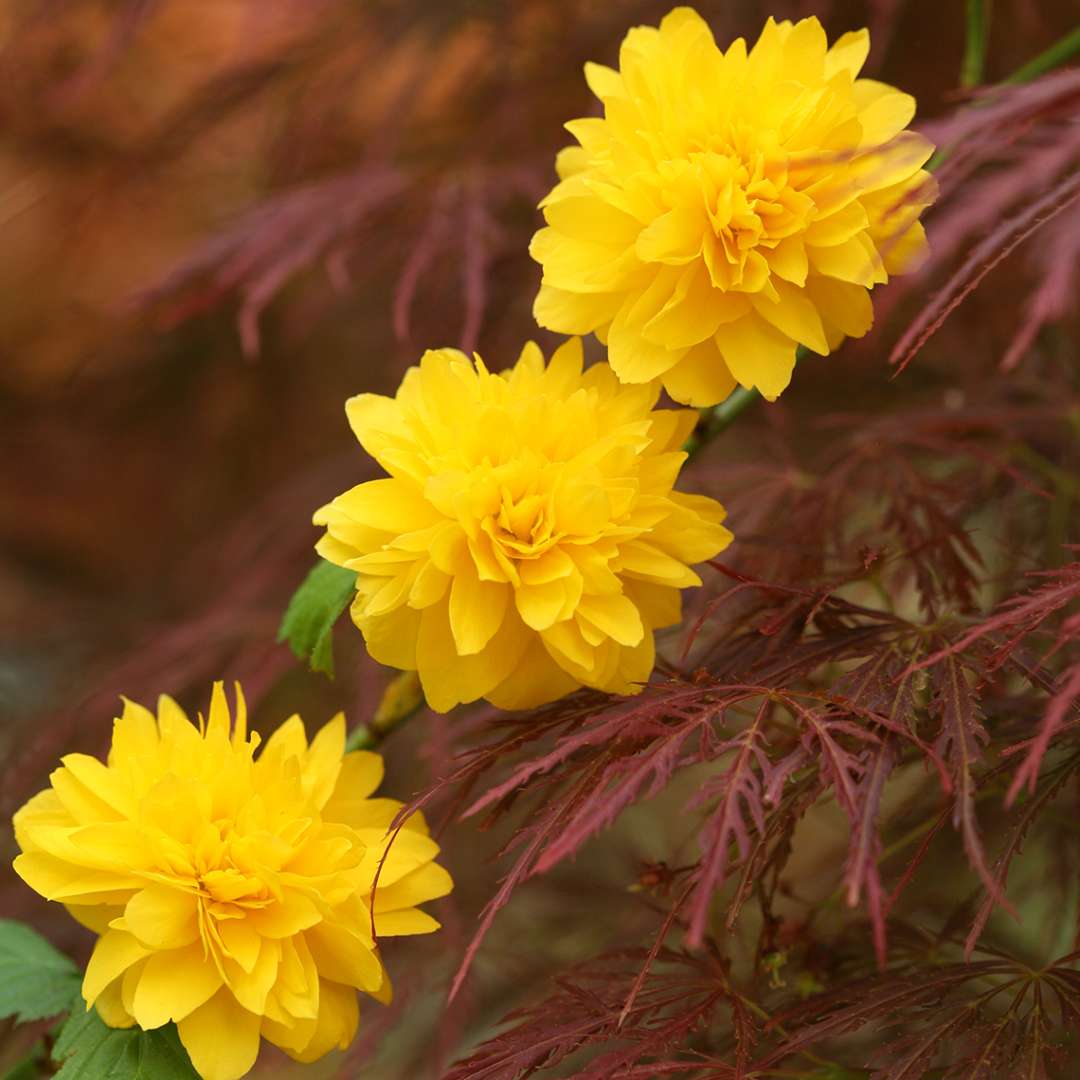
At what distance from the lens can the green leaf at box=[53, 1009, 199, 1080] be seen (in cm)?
47

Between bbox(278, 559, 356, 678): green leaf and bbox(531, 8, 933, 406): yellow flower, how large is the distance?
127 millimetres

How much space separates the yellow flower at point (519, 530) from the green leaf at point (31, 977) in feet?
0.68

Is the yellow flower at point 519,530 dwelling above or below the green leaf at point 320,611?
above

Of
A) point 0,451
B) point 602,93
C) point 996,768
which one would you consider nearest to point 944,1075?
point 996,768

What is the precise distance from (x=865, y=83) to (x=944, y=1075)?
360 mm

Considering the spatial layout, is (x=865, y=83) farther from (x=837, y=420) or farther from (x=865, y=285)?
(x=837, y=420)

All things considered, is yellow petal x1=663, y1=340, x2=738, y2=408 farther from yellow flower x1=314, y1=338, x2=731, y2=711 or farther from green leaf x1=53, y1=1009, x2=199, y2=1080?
green leaf x1=53, y1=1009, x2=199, y2=1080

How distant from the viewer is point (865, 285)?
1.47ft

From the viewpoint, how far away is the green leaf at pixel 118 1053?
0.47m

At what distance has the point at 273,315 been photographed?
4.71 feet

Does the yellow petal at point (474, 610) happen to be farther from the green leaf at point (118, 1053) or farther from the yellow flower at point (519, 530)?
the green leaf at point (118, 1053)

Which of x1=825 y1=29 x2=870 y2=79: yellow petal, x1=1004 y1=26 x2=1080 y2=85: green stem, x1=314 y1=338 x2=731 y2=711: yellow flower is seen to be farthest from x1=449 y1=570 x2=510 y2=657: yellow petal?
x1=1004 y1=26 x2=1080 y2=85: green stem

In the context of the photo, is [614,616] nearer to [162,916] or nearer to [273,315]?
[162,916]

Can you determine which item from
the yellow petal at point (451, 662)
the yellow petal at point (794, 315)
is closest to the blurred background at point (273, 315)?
the yellow petal at point (794, 315)
